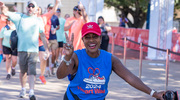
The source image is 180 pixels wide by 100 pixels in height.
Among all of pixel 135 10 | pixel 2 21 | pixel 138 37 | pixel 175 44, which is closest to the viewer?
pixel 2 21

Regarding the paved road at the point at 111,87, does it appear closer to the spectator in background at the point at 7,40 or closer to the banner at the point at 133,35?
the spectator in background at the point at 7,40

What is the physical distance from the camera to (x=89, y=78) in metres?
3.73

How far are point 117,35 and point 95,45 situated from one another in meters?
21.6

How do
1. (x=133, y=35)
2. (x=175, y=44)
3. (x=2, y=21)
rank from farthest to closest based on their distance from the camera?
1. (x=133, y=35)
2. (x=175, y=44)
3. (x=2, y=21)

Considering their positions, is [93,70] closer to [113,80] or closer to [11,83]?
[11,83]

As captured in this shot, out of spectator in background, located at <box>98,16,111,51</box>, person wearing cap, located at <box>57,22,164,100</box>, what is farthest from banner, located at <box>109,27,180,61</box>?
person wearing cap, located at <box>57,22,164,100</box>

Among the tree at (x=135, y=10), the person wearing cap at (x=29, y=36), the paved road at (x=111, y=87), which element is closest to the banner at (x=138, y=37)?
the paved road at (x=111, y=87)

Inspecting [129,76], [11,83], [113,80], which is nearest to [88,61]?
[129,76]

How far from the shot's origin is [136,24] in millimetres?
34375

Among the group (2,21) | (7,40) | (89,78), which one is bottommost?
(7,40)

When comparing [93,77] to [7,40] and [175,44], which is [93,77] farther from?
[175,44]

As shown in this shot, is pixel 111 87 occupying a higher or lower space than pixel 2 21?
lower

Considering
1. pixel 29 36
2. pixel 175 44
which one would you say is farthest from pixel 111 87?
pixel 175 44

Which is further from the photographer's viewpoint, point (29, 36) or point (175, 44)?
point (175, 44)
